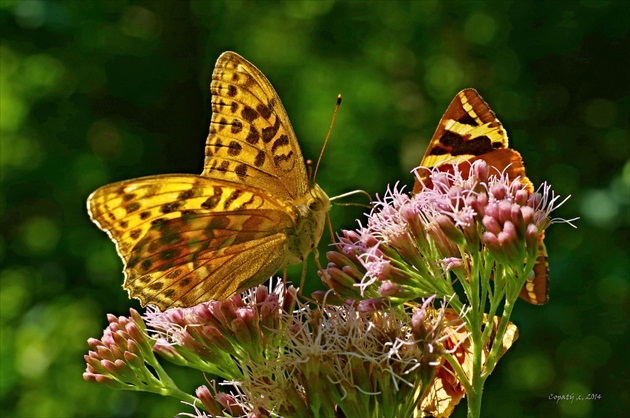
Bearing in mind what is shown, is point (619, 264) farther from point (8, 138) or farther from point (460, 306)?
point (8, 138)

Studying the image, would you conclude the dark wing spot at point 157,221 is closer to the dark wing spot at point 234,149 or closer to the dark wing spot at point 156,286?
the dark wing spot at point 156,286

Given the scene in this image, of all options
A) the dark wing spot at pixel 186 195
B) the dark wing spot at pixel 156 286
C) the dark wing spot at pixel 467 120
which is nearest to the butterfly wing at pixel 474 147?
the dark wing spot at pixel 467 120

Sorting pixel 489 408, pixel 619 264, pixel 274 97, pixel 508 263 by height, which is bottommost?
pixel 489 408

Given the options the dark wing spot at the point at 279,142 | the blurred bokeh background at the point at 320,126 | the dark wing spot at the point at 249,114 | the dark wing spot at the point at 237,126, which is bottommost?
the blurred bokeh background at the point at 320,126

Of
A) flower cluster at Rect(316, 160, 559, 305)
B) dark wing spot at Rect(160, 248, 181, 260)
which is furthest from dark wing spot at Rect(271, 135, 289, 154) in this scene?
dark wing spot at Rect(160, 248, 181, 260)

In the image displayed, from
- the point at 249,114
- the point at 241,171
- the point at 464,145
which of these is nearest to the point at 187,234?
the point at 241,171

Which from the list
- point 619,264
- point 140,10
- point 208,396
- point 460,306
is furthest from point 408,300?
point 140,10
